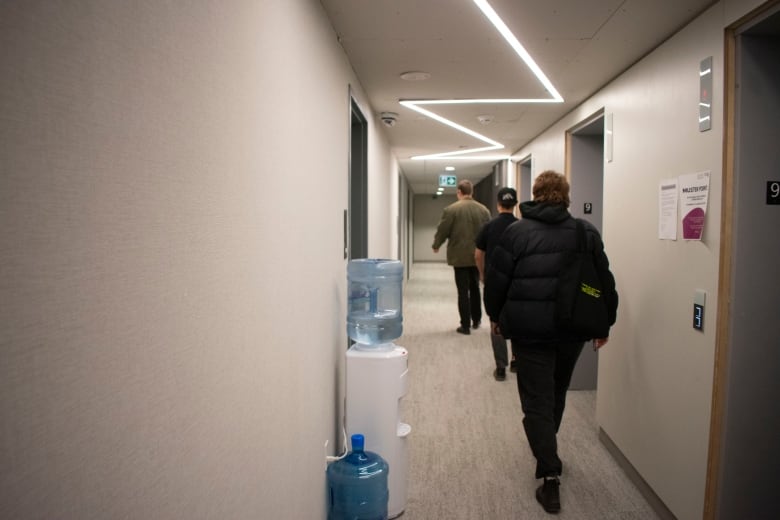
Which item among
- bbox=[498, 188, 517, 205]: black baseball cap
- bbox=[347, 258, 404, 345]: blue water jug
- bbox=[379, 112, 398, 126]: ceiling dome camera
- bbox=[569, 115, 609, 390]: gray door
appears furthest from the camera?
bbox=[379, 112, 398, 126]: ceiling dome camera

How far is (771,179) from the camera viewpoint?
192 cm

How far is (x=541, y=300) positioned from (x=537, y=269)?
5.6 inches

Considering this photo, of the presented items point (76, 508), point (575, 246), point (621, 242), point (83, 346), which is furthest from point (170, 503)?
point (621, 242)

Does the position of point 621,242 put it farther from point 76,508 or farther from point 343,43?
point 76,508

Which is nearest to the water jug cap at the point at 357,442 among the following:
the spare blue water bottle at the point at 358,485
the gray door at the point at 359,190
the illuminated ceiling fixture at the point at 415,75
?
the spare blue water bottle at the point at 358,485

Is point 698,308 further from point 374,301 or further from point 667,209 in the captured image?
point 374,301

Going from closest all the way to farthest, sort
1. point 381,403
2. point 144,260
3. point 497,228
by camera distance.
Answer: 1. point 144,260
2. point 381,403
3. point 497,228

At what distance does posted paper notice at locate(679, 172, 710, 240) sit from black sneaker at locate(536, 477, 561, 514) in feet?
4.20

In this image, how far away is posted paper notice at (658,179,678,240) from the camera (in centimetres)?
235

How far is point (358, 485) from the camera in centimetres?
219

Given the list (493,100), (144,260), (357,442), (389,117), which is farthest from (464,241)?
(144,260)

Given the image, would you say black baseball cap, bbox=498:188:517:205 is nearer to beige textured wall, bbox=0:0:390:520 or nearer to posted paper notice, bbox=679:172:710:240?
posted paper notice, bbox=679:172:710:240

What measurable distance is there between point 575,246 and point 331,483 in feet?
5.00

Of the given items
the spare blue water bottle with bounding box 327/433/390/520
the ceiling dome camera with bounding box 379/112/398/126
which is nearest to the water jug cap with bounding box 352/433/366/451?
the spare blue water bottle with bounding box 327/433/390/520
